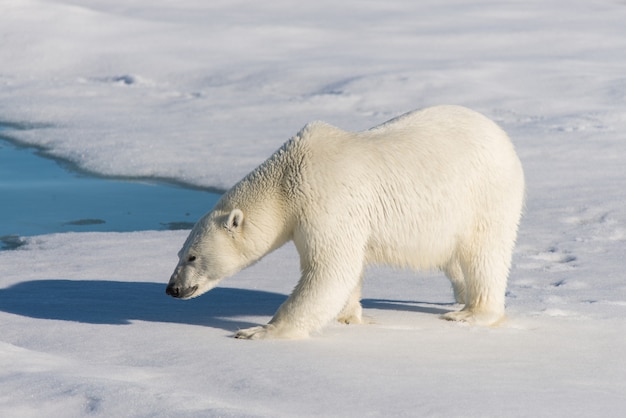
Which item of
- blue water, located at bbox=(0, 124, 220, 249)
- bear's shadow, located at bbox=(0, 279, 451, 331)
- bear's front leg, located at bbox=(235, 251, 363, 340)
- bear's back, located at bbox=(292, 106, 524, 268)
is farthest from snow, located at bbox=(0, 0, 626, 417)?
bear's back, located at bbox=(292, 106, 524, 268)

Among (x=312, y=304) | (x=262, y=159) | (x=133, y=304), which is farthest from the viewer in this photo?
(x=262, y=159)

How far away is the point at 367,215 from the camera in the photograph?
4574 millimetres

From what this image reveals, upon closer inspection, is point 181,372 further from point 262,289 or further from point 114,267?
point 114,267

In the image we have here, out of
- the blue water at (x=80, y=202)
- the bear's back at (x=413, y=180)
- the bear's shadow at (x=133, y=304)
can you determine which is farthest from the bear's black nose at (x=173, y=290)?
the blue water at (x=80, y=202)

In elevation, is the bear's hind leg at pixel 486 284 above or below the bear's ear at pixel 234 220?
below

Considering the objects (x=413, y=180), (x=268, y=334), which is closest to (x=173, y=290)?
(x=268, y=334)

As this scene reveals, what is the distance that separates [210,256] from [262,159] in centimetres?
448

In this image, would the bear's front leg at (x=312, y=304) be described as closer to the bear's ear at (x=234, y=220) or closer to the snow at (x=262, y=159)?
the snow at (x=262, y=159)

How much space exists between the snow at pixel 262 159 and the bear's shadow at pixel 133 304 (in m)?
0.02

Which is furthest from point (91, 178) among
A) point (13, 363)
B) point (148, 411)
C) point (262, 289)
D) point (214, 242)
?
point (148, 411)

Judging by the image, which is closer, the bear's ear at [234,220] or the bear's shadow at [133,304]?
the bear's ear at [234,220]

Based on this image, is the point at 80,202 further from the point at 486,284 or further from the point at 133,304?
the point at 486,284

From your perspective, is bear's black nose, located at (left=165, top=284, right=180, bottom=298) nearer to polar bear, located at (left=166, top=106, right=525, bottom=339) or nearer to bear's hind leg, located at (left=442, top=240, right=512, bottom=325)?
polar bear, located at (left=166, top=106, right=525, bottom=339)

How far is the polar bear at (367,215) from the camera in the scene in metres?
4.46
